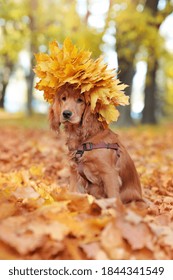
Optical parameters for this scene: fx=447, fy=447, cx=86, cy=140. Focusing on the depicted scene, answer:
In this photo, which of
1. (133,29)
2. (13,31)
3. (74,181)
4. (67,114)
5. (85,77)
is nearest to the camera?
(85,77)

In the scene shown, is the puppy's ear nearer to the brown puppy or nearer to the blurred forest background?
the brown puppy

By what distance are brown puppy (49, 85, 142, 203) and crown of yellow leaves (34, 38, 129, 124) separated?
0.12 metres

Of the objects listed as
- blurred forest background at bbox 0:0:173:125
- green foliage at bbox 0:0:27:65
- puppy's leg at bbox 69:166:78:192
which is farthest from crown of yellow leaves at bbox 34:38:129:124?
green foliage at bbox 0:0:27:65

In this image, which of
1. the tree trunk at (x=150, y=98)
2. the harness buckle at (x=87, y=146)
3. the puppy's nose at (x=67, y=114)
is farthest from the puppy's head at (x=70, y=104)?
the tree trunk at (x=150, y=98)

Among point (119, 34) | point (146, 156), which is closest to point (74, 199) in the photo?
point (146, 156)

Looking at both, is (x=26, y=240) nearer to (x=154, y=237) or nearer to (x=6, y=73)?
(x=154, y=237)

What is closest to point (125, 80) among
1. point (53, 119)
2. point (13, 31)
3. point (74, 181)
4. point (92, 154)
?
point (13, 31)

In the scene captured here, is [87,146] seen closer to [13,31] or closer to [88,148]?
[88,148]

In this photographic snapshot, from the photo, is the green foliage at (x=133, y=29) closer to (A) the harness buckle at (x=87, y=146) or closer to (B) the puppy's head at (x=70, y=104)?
(B) the puppy's head at (x=70, y=104)

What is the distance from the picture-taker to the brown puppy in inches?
164

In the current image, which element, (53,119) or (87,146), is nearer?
(87,146)

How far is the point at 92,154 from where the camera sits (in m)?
4.14

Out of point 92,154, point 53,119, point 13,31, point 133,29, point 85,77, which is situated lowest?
point 92,154

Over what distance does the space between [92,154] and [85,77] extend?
0.71 m
